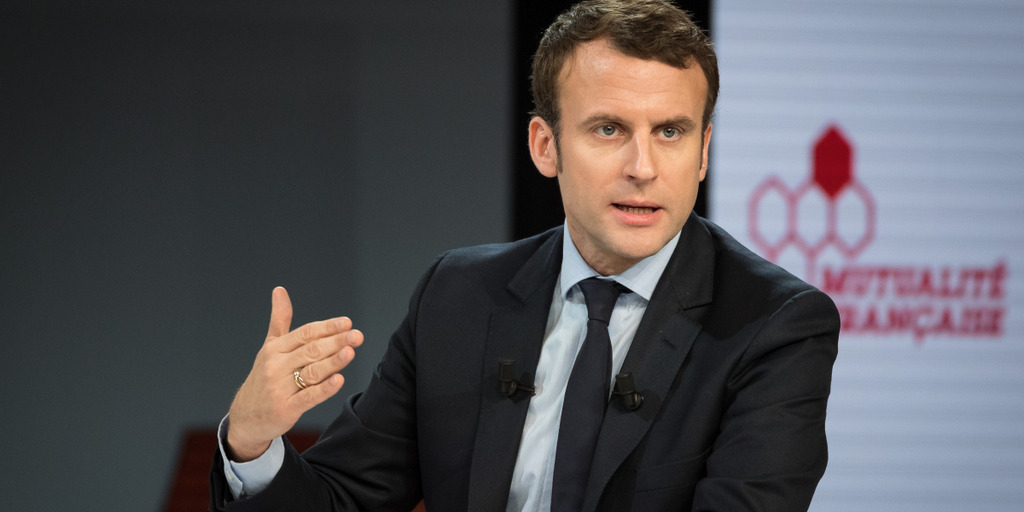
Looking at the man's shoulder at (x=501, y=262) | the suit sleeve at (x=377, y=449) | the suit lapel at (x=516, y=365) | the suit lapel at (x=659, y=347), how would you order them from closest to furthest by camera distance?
1. the suit lapel at (x=659, y=347)
2. the suit lapel at (x=516, y=365)
3. the suit sleeve at (x=377, y=449)
4. the man's shoulder at (x=501, y=262)

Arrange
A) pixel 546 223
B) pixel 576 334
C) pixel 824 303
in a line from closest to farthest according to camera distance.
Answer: pixel 824 303 < pixel 576 334 < pixel 546 223

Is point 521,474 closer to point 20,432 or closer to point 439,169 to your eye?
point 439,169

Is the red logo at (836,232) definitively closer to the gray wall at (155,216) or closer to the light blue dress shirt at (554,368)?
the gray wall at (155,216)

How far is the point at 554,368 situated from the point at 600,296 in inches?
6.7

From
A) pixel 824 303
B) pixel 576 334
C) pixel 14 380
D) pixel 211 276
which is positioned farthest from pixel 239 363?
pixel 824 303

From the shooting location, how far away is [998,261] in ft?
13.8

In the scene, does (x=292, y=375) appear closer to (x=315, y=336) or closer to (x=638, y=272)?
(x=315, y=336)

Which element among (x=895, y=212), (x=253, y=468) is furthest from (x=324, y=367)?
(x=895, y=212)

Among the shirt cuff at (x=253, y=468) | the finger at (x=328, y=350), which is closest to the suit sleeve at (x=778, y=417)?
the finger at (x=328, y=350)

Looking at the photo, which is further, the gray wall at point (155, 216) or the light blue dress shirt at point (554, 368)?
the gray wall at point (155, 216)

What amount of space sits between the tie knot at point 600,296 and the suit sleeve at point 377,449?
1.31ft

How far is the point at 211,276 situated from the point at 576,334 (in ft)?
8.45

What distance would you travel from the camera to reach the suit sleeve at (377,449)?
201cm

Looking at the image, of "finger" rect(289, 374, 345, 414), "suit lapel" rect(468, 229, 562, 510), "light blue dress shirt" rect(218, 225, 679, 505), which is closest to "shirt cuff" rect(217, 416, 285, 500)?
"light blue dress shirt" rect(218, 225, 679, 505)
